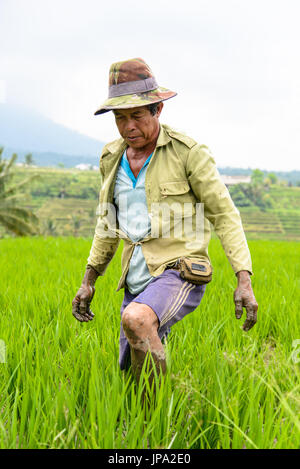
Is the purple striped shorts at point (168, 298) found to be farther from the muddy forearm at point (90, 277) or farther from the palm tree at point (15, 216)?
the palm tree at point (15, 216)

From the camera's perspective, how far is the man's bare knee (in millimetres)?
1611

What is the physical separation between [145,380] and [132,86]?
45.2 inches

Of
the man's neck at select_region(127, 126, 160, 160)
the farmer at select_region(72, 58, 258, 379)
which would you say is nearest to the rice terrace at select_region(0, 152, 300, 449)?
the farmer at select_region(72, 58, 258, 379)

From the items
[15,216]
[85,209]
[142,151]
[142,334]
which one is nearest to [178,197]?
[142,151]

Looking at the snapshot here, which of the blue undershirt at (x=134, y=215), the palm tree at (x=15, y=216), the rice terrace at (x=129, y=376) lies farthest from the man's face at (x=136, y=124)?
the palm tree at (x=15, y=216)

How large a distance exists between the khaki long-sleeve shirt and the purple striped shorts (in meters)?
0.09

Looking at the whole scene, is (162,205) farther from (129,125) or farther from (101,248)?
(101,248)

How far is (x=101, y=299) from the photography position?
337cm

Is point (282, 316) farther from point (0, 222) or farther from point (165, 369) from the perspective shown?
point (0, 222)

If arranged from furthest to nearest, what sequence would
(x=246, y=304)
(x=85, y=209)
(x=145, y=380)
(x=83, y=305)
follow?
1. (x=85, y=209)
2. (x=83, y=305)
3. (x=246, y=304)
4. (x=145, y=380)

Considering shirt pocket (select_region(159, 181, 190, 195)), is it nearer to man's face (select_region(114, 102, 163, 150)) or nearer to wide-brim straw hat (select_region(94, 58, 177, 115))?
man's face (select_region(114, 102, 163, 150))

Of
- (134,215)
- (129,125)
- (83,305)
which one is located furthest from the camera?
(83,305)

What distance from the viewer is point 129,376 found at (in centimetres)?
199

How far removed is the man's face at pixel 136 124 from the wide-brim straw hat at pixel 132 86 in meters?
0.05
